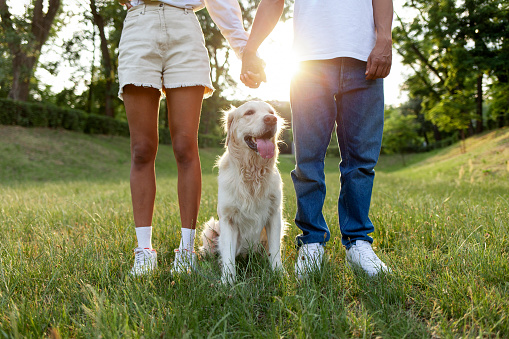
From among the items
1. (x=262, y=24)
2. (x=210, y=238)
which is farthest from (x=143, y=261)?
(x=262, y=24)

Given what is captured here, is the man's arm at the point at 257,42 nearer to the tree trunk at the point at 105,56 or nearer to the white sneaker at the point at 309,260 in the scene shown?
the white sneaker at the point at 309,260

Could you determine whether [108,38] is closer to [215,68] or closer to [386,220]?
[215,68]

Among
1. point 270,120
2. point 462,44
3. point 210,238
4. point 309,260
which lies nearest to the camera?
point 309,260

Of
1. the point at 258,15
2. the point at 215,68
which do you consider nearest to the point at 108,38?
the point at 215,68

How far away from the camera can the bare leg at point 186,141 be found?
8.31 ft

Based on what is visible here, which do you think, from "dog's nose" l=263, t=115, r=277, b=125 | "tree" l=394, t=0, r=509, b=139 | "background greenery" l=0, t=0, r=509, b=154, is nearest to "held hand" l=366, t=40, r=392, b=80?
"dog's nose" l=263, t=115, r=277, b=125

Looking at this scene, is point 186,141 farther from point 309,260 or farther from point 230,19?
point 309,260

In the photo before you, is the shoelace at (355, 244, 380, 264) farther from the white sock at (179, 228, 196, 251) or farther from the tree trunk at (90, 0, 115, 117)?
the tree trunk at (90, 0, 115, 117)

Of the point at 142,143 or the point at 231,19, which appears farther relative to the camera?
the point at 231,19

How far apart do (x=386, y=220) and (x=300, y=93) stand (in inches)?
56.4

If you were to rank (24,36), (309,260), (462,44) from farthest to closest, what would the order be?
(462,44)
(24,36)
(309,260)

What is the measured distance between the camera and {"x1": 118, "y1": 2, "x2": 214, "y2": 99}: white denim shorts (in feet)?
7.98

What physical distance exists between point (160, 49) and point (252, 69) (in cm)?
68

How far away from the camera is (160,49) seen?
8.18 feet
